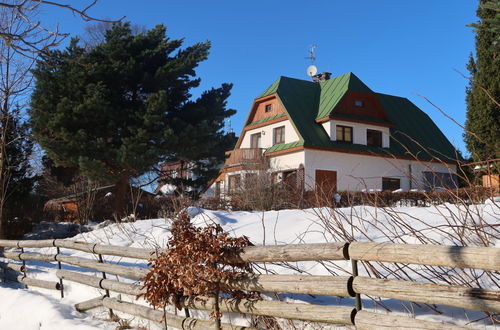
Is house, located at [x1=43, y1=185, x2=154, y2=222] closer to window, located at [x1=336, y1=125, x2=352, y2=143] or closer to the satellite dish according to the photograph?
window, located at [x1=336, y1=125, x2=352, y2=143]

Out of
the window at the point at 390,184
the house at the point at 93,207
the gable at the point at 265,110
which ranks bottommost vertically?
the house at the point at 93,207

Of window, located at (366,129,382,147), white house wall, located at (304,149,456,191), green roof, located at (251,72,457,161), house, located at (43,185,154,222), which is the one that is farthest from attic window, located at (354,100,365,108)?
house, located at (43,185,154,222)

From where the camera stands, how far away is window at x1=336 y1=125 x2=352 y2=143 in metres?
25.1

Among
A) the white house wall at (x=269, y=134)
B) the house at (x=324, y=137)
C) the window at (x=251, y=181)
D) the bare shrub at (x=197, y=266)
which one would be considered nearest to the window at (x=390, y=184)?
the house at (x=324, y=137)

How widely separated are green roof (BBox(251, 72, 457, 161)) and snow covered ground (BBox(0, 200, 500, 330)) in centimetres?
1579

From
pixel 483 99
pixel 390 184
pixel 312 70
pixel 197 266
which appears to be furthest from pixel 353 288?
pixel 312 70

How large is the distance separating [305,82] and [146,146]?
1369cm

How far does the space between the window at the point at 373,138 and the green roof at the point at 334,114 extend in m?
0.50

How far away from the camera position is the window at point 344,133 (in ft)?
82.5

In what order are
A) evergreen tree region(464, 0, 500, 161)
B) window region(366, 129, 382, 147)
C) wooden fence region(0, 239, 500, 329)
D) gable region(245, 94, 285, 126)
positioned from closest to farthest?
wooden fence region(0, 239, 500, 329)
evergreen tree region(464, 0, 500, 161)
gable region(245, 94, 285, 126)
window region(366, 129, 382, 147)

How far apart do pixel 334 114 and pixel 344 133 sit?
1414 millimetres

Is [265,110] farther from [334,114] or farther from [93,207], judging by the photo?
[93,207]

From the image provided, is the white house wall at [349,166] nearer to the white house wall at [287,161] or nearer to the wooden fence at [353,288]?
the white house wall at [287,161]

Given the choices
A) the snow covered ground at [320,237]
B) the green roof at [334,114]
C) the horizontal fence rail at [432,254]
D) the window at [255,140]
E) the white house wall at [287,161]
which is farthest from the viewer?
the window at [255,140]
